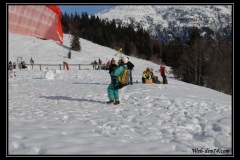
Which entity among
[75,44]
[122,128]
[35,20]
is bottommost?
[122,128]

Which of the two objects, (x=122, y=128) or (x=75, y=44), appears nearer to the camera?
(x=122, y=128)

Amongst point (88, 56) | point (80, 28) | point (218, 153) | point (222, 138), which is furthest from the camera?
point (80, 28)

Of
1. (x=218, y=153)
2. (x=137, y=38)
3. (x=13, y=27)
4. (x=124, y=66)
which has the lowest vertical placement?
(x=218, y=153)

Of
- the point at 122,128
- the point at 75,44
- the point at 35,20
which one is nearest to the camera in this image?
the point at 122,128

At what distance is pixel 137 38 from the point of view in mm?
113438

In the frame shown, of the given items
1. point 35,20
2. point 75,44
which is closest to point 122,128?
point 35,20

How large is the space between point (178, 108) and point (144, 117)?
74.6 inches

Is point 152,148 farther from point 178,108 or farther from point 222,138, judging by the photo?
point 178,108

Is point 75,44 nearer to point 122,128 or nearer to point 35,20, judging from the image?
point 35,20

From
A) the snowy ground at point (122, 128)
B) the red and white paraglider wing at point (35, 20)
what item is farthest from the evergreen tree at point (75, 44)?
the snowy ground at point (122, 128)

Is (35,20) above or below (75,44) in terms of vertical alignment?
below

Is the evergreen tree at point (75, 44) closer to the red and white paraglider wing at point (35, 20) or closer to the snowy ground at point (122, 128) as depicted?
the red and white paraglider wing at point (35, 20)

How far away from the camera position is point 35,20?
1062 centimetres

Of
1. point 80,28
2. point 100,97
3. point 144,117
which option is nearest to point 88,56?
point 80,28
